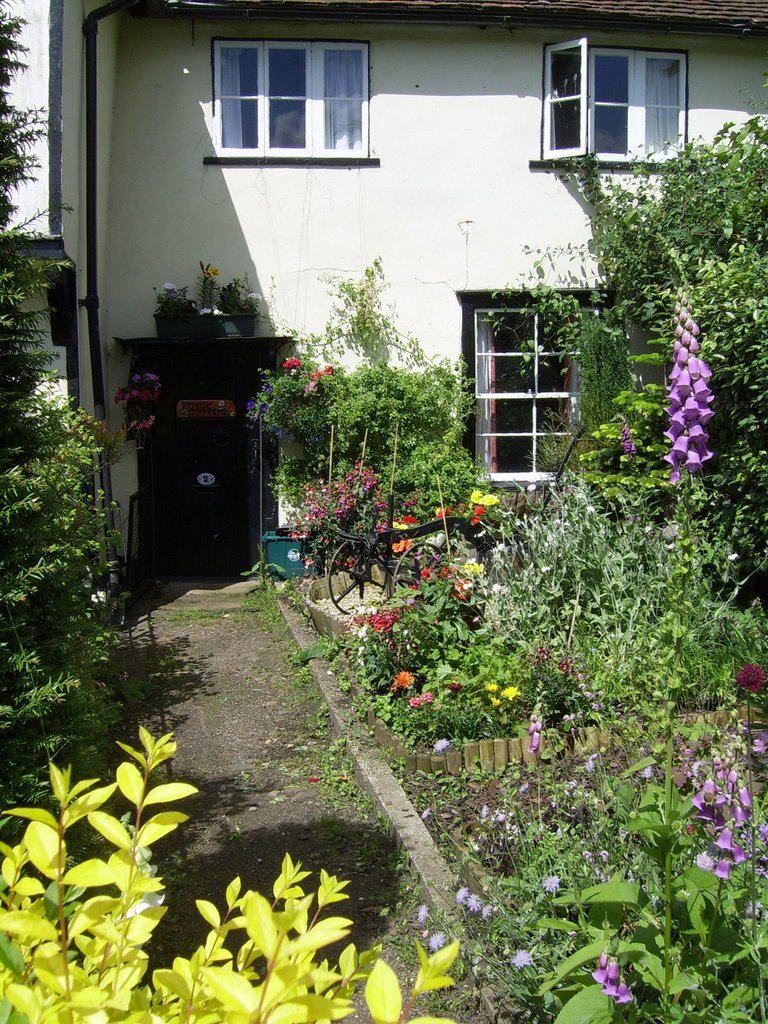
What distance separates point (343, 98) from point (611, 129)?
2.88m

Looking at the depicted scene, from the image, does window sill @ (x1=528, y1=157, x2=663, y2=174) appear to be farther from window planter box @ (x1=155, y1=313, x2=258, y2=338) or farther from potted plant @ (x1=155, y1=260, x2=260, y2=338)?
window planter box @ (x1=155, y1=313, x2=258, y2=338)

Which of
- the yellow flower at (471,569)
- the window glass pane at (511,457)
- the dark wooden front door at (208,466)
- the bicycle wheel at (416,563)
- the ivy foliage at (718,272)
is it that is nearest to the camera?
the yellow flower at (471,569)

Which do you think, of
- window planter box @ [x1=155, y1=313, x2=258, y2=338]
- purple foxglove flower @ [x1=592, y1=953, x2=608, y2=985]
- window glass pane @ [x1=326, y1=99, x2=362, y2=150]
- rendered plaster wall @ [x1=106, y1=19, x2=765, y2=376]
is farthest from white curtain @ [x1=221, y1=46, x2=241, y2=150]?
purple foxglove flower @ [x1=592, y1=953, x2=608, y2=985]

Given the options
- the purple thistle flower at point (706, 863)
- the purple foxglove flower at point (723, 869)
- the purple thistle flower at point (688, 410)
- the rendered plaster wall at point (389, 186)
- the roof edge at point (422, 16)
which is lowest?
the purple thistle flower at point (706, 863)

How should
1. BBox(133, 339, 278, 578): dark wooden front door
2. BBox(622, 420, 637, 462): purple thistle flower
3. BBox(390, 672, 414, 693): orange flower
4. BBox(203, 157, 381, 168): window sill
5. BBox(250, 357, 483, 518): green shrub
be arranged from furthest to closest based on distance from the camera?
BBox(133, 339, 278, 578): dark wooden front door → BBox(203, 157, 381, 168): window sill → BBox(250, 357, 483, 518): green shrub → BBox(622, 420, 637, 462): purple thistle flower → BBox(390, 672, 414, 693): orange flower

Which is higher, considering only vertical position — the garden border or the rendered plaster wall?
the rendered plaster wall

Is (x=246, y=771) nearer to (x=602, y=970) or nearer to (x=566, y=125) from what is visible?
(x=602, y=970)

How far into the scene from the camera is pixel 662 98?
9.76m

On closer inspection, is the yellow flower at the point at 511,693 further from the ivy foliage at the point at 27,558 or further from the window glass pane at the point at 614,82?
the window glass pane at the point at 614,82

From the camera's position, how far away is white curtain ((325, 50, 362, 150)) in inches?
373

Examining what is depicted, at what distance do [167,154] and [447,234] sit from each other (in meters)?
3.01

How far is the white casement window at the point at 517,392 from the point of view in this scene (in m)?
9.73

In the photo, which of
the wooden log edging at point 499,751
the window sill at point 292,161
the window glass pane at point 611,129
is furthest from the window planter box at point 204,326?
the wooden log edging at point 499,751

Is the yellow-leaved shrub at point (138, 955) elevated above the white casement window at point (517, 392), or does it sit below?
below
